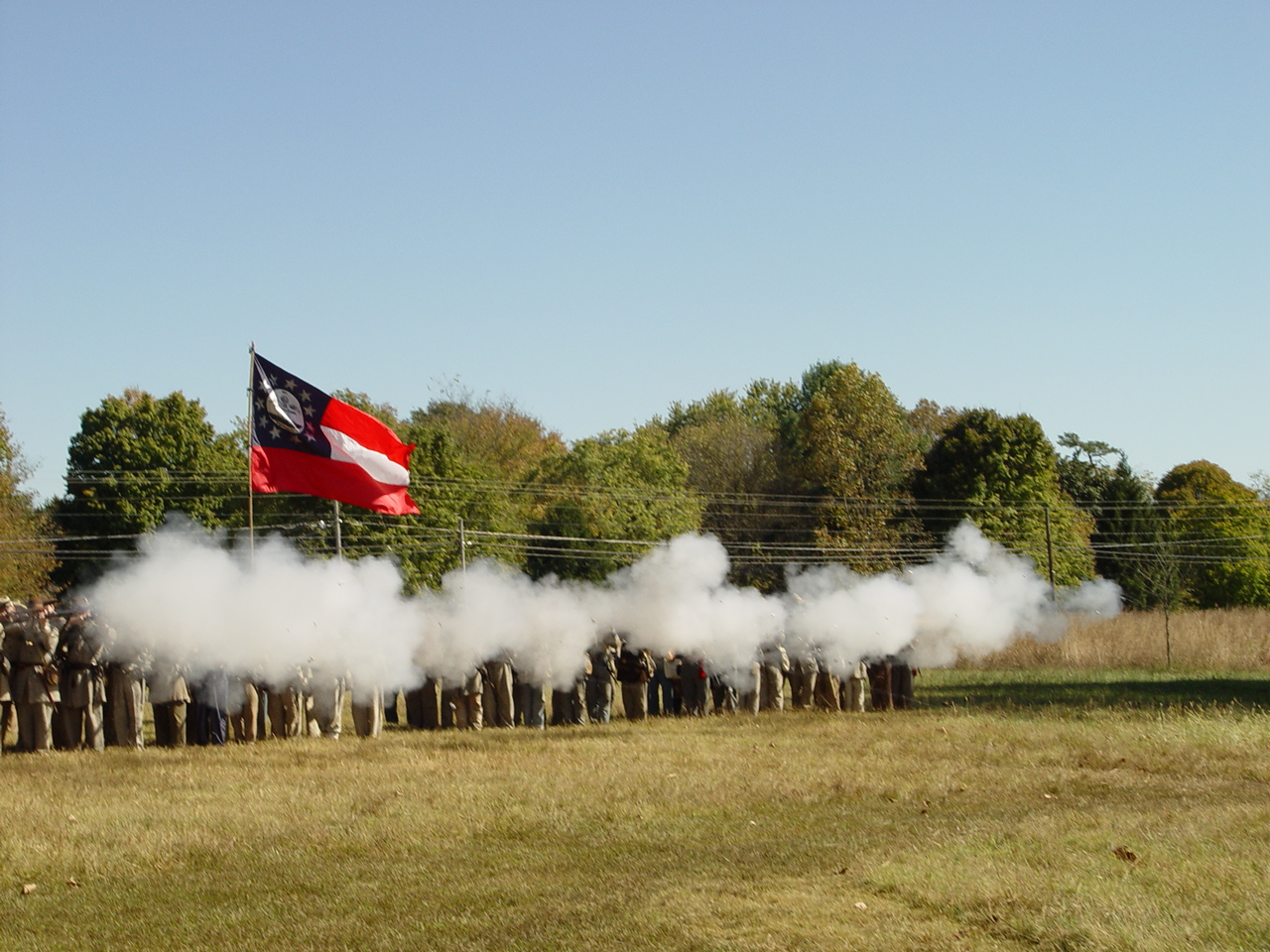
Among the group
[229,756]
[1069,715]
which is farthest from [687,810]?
[1069,715]

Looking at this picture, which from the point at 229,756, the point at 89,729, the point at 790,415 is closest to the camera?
the point at 229,756

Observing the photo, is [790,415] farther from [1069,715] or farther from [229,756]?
[229,756]

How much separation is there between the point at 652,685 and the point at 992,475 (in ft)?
94.6

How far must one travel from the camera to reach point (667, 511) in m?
50.5

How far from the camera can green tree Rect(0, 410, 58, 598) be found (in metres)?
37.9

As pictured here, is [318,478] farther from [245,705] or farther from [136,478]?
[136,478]

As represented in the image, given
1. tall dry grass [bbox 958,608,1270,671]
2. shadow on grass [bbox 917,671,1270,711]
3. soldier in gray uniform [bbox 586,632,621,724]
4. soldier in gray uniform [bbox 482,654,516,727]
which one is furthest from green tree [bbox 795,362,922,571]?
soldier in gray uniform [bbox 482,654,516,727]

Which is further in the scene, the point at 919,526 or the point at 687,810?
the point at 919,526

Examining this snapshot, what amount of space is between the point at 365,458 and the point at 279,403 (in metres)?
1.52

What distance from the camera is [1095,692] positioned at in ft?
83.7

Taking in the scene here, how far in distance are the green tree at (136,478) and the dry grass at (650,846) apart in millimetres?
28344

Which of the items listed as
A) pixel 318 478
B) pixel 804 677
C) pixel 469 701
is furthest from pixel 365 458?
pixel 804 677

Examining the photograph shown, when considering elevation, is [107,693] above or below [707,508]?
below

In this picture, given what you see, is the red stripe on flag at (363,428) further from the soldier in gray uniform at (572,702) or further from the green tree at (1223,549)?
the green tree at (1223,549)
